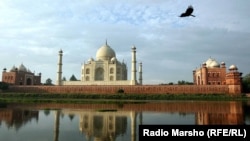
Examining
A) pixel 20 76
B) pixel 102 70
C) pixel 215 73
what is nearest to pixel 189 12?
pixel 215 73

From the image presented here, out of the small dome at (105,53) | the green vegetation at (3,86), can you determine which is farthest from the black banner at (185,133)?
the small dome at (105,53)

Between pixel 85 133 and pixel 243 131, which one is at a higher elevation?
pixel 243 131

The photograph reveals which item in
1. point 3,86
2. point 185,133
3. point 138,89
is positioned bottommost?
point 185,133

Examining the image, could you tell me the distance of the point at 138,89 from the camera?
3366 cm

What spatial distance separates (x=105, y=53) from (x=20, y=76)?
1249 centimetres

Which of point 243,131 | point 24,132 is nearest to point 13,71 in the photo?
point 24,132

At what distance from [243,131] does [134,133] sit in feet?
14.2

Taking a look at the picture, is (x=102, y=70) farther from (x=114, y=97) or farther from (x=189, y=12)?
(x=189, y=12)

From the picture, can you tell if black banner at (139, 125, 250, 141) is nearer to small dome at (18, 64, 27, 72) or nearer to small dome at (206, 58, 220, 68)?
small dome at (206, 58, 220, 68)

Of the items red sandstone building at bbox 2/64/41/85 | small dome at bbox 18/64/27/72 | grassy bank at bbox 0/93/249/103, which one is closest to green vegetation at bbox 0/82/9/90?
red sandstone building at bbox 2/64/41/85

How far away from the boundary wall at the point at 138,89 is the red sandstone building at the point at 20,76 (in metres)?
3.49

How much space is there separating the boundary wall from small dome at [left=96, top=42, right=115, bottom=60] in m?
7.47

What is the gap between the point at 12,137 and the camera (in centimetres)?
865

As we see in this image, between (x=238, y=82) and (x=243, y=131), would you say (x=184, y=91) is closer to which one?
(x=238, y=82)
